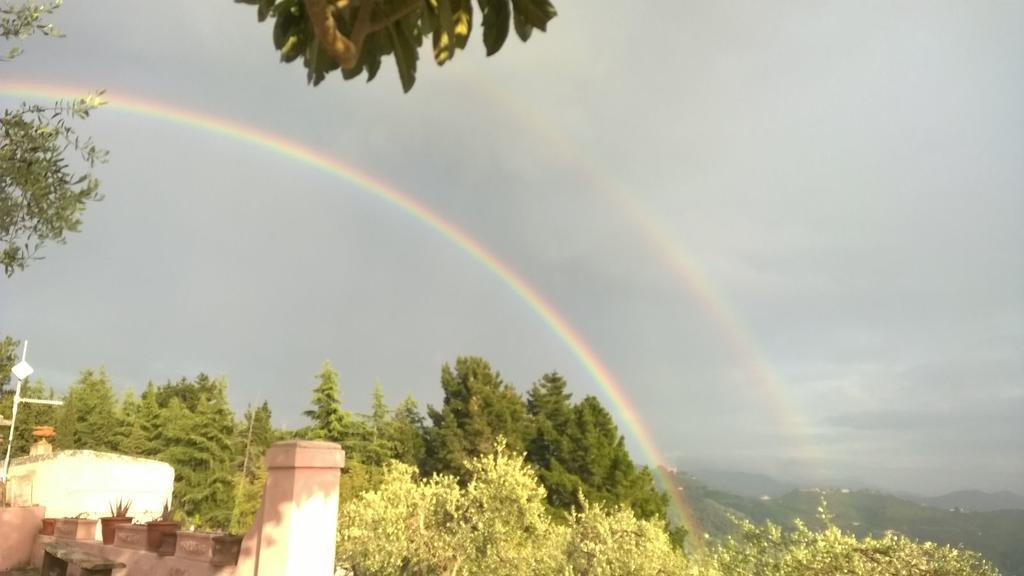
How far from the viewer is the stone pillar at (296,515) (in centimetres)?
684

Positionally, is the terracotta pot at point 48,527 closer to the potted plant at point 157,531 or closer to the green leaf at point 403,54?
the potted plant at point 157,531

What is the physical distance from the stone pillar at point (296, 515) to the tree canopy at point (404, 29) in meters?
4.94

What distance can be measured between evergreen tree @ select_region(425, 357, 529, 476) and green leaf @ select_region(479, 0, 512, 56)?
3859cm

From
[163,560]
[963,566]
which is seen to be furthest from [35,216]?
A: [963,566]

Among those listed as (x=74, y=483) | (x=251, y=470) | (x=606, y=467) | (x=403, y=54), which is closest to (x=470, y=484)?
Answer: (x=74, y=483)

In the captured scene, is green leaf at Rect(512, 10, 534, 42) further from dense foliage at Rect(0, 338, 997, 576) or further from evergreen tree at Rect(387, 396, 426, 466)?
evergreen tree at Rect(387, 396, 426, 466)

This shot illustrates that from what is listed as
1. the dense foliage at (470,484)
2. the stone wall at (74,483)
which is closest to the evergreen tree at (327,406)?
the dense foliage at (470,484)

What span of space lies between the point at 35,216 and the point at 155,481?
598 inches

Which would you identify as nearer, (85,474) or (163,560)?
(163,560)

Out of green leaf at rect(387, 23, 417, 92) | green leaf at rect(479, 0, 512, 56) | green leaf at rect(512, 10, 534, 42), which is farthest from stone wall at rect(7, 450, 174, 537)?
green leaf at rect(512, 10, 534, 42)

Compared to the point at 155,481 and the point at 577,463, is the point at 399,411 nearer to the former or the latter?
the point at 577,463

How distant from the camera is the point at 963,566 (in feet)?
36.0

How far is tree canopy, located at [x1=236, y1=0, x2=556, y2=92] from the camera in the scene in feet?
10.4

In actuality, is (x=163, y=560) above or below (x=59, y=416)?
below
